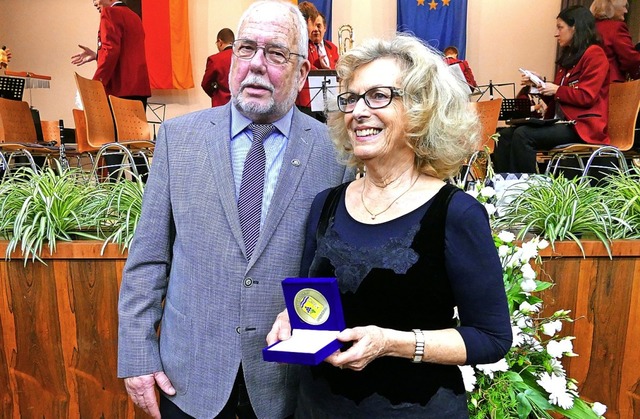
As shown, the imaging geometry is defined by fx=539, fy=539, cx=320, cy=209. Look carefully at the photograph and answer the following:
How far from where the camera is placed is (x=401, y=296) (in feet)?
3.97

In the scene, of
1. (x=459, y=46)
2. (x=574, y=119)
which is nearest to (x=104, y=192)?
(x=574, y=119)

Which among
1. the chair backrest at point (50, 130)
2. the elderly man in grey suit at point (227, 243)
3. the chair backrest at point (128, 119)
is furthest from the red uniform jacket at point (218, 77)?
the elderly man in grey suit at point (227, 243)

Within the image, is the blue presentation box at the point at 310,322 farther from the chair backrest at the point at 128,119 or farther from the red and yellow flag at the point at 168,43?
the red and yellow flag at the point at 168,43

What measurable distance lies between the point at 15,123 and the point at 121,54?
1248mm

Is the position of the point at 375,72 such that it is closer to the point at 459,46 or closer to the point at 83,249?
the point at 83,249

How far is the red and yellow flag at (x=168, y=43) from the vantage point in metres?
8.80

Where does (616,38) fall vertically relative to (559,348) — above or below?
above

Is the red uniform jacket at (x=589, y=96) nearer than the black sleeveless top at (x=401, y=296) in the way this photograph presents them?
No

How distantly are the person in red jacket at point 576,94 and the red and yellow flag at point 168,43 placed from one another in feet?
21.5

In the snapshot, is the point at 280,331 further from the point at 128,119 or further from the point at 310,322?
the point at 128,119

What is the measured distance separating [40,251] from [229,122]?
4.22 ft

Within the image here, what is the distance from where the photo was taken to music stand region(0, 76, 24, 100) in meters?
6.45

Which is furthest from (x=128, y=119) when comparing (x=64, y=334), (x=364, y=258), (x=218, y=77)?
(x=364, y=258)

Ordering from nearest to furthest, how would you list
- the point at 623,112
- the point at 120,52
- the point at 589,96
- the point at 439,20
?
the point at 589,96
the point at 623,112
the point at 120,52
the point at 439,20
